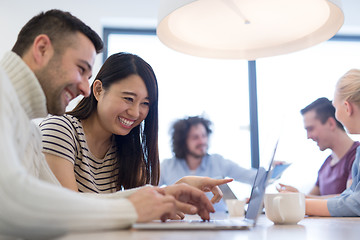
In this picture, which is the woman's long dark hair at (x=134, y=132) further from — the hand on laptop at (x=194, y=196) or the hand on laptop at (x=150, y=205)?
the hand on laptop at (x=150, y=205)

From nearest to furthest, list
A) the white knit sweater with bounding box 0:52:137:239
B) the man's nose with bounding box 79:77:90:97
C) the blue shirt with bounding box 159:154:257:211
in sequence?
the white knit sweater with bounding box 0:52:137:239, the man's nose with bounding box 79:77:90:97, the blue shirt with bounding box 159:154:257:211

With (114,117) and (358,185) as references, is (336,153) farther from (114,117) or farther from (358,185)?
(114,117)

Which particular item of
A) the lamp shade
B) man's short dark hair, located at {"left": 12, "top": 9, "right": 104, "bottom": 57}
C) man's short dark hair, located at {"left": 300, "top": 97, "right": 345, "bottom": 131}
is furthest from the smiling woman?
man's short dark hair, located at {"left": 300, "top": 97, "right": 345, "bottom": 131}

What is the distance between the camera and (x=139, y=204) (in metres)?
0.73

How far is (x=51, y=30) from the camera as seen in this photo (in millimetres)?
1023

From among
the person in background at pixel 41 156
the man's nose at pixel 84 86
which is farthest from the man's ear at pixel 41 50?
the man's nose at pixel 84 86

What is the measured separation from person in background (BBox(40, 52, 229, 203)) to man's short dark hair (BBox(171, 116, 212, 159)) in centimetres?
164

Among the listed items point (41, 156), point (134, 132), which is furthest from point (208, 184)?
point (41, 156)

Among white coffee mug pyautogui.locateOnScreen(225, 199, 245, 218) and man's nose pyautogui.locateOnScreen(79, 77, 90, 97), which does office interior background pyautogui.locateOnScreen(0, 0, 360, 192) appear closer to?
white coffee mug pyautogui.locateOnScreen(225, 199, 245, 218)

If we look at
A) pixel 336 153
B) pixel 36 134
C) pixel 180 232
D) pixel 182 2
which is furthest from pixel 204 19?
pixel 336 153

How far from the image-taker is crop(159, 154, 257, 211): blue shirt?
3096 mm

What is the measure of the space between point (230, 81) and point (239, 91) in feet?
0.41

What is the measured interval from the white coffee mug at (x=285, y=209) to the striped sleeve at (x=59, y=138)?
656 millimetres

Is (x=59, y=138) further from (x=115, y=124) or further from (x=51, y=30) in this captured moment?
(x=51, y=30)
